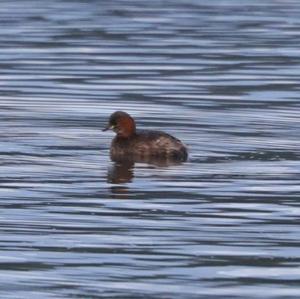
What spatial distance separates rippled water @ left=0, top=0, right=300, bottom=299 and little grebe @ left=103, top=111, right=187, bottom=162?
9.0 inches

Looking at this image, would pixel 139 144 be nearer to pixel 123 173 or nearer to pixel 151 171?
pixel 151 171

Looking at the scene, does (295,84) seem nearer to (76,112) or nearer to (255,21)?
(76,112)

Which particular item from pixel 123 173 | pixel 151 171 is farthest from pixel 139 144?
pixel 123 173

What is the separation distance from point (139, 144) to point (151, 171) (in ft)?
3.84

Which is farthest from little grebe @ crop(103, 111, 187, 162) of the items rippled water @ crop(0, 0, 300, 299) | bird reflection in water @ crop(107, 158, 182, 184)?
rippled water @ crop(0, 0, 300, 299)

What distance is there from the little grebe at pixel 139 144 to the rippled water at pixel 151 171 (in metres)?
0.23

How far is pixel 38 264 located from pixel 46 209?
2414 mm

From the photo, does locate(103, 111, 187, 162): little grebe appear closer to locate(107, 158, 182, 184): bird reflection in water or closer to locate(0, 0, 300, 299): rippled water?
locate(107, 158, 182, 184): bird reflection in water

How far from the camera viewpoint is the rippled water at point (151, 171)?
474 inches

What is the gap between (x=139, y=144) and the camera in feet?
61.2

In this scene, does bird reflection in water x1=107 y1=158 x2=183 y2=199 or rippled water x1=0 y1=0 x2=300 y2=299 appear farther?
bird reflection in water x1=107 y1=158 x2=183 y2=199

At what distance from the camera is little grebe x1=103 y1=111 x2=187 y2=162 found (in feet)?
59.4

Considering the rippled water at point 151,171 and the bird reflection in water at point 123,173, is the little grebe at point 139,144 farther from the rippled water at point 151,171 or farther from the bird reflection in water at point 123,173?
the rippled water at point 151,171

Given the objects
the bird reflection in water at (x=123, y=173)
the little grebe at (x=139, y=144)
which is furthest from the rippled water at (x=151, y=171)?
the little grebe at (x=139, y=144)
